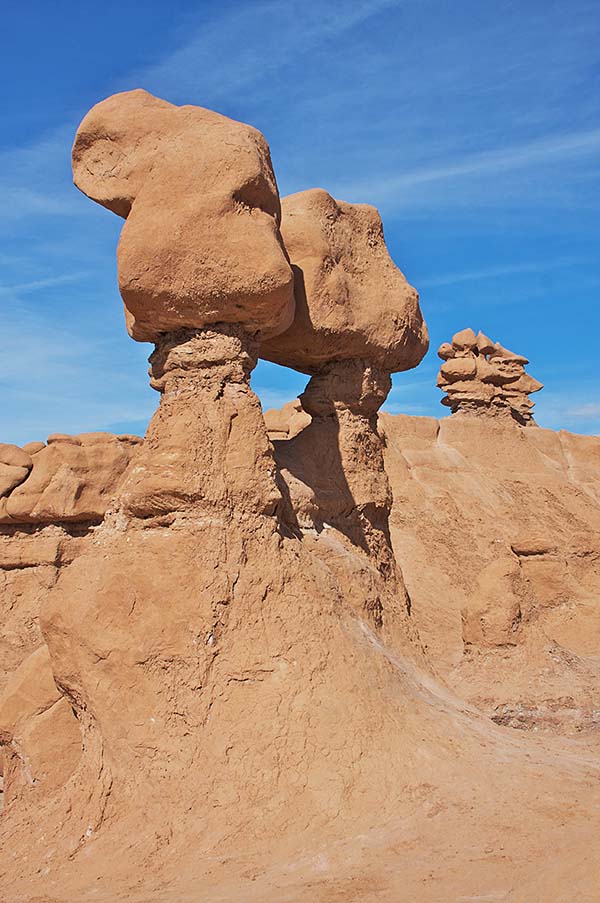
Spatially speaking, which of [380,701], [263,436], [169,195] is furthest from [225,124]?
[380,701]

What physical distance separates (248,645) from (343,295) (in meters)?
3.49

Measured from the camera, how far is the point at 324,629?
6074 mm

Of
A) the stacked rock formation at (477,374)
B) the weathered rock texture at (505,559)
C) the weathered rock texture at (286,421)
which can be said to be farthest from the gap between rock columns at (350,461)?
the stacked rock formation at (477,374)

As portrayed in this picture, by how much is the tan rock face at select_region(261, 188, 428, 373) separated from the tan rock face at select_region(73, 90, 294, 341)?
1.05 m

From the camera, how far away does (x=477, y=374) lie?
23891mm

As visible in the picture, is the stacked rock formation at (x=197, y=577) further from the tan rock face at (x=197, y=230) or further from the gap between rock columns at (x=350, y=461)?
the gap between rock columns at (x=350, y=461)

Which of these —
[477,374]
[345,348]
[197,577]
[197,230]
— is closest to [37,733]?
[197,577]

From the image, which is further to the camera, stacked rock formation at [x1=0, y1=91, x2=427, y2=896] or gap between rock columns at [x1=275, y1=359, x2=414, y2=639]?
gap between rock columns at [x1=275, y1=359, x2=414, y2=639]

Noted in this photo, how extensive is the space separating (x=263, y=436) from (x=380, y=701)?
6.71 ft

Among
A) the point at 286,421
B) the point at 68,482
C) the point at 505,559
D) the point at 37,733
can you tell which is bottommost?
the point at 37,733

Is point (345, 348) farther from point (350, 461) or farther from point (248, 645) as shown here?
point (248, 645)

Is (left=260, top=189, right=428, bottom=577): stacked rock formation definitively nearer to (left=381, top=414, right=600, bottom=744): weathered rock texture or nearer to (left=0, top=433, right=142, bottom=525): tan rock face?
(left=381, top=414, right=600, bottom=744): weathered rock texture

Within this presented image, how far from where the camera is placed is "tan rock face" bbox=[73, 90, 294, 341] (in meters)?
6.34

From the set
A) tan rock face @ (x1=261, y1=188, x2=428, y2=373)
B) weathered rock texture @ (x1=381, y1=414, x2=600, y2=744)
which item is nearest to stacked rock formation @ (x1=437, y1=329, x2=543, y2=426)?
weathered rock texture @ (x1=381, y1=414, x2=600, y2=744)
